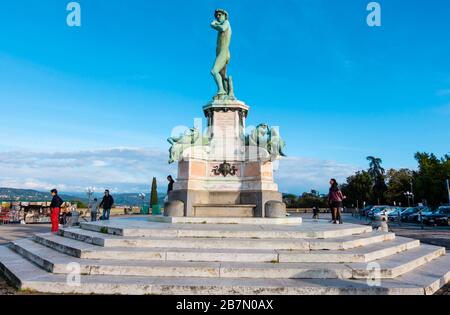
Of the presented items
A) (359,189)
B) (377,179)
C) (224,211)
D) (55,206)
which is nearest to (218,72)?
(224,211)

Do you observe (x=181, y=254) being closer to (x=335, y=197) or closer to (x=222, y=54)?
(x=335, y=197)

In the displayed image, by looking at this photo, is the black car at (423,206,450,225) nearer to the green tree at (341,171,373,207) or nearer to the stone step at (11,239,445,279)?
the stone step at (11,239,445,279)

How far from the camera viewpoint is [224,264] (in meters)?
5.75

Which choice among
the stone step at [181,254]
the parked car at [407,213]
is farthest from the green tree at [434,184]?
the stone step at [181,254]

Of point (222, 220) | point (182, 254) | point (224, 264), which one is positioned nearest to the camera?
point (224, 264)

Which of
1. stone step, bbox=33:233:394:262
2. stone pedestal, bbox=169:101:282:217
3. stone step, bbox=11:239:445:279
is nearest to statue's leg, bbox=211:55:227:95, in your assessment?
stone pedestal, bbox=169:101:282:217

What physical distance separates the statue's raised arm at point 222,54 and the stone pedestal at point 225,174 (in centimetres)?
71

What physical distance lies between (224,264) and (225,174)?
5983 millimetres

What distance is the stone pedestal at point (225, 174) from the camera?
34.5ft

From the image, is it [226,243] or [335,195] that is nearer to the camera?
[226,243]

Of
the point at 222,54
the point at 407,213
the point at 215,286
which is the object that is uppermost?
the point at 222,54

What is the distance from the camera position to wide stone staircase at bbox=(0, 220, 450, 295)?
4.88 meters
